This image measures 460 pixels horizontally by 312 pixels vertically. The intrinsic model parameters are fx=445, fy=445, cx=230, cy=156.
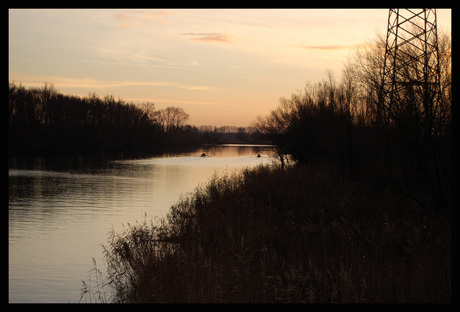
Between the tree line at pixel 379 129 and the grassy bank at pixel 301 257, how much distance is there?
3.81 ft

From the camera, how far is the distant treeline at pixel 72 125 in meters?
74.6

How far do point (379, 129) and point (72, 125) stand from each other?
247 ft

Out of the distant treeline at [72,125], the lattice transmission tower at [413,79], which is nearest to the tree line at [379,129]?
the lattice transmission tower at [413,79]

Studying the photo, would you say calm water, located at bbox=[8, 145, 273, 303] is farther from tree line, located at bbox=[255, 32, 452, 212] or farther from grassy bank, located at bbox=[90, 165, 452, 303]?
tree line, located at bbox=[255, 32, 452, 212]

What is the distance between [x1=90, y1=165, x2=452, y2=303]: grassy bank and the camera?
8.50 meters

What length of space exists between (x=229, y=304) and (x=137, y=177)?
3609 cm

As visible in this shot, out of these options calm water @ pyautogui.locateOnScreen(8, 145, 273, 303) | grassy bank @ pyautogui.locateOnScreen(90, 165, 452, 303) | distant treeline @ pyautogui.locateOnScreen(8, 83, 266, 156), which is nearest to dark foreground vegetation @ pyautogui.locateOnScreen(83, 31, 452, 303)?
grassy bank @ pyautogui.locateOnScreen(90, 165, 452, 303)

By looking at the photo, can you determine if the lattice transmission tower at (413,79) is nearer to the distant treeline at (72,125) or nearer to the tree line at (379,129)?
the tree line at (379,129)

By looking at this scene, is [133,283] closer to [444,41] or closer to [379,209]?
[379,209]

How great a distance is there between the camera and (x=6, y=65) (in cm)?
756

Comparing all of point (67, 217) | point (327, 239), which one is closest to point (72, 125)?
point (67, 217)

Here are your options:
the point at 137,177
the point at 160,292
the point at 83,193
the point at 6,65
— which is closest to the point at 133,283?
the point at 160,292

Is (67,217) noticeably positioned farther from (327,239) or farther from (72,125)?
(72,125)

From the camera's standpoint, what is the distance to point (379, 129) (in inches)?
780
